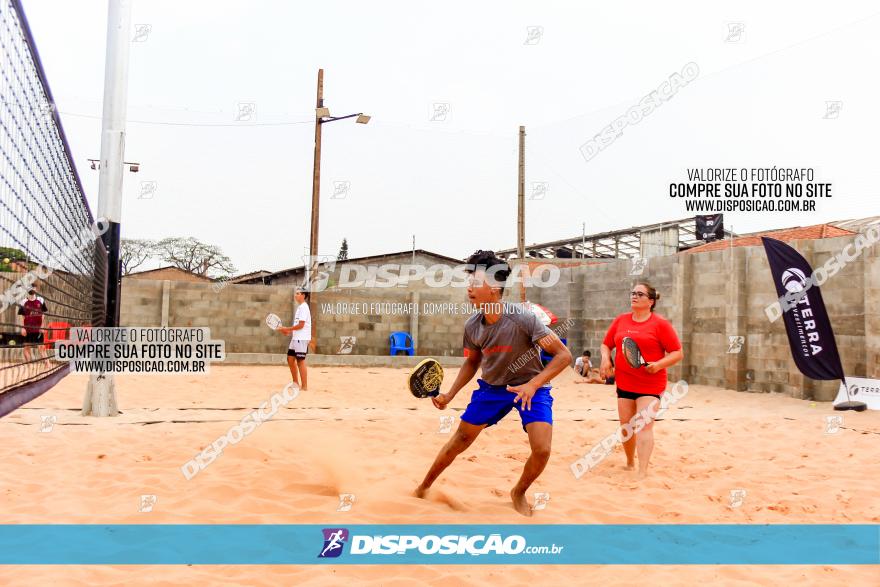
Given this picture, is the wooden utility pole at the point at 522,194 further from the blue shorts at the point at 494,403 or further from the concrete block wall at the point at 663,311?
the blue shorts at the point at 494,403

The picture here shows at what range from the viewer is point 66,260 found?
7.85m

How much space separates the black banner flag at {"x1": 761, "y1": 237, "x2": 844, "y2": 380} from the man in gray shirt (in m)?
7.23

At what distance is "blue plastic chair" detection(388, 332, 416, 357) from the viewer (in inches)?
Answer: 663

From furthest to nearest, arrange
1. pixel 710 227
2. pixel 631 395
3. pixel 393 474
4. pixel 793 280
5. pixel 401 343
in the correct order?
1. pixel 710 227
2. pixel 401 343
3. pixel 793 280
4. pixel 631 395
5. pixel 393 474

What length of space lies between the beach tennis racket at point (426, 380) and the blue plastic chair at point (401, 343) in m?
12.5

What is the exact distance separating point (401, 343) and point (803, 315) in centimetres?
1025

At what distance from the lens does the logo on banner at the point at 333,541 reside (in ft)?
10.5

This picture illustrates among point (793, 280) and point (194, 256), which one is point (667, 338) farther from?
point (194, 256)

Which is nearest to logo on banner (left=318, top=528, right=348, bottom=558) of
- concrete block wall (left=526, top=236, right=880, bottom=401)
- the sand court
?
the sand court

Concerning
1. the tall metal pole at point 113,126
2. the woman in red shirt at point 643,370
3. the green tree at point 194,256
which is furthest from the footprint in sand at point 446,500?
the green tree at point 194,256

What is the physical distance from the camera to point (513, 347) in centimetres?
394

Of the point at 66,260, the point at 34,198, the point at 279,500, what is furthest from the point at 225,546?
the point at 66,260

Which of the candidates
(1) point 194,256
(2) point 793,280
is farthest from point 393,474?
(1) point 194,256

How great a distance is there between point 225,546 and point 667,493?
3.21 meters
